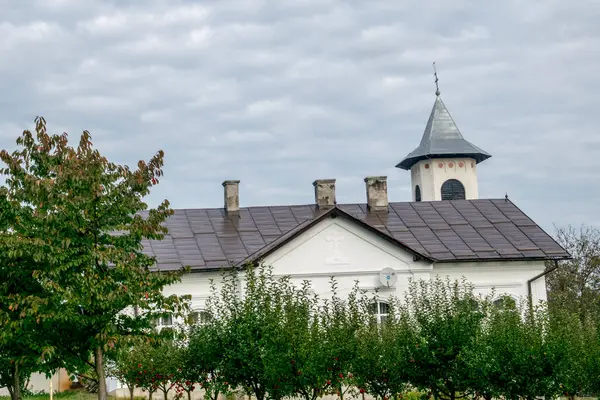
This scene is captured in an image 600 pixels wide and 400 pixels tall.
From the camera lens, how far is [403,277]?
30.7 m

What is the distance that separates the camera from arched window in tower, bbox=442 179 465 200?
46656 millimetres

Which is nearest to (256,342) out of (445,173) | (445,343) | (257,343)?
(257,343)

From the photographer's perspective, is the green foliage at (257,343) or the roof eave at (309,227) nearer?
the green foliage at (257,343)

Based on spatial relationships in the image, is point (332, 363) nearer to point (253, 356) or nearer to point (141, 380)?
point (253, 356)

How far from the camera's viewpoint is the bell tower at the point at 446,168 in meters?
47.0

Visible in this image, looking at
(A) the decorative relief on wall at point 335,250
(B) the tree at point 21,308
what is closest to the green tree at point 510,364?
(B) the tree at point 21,308

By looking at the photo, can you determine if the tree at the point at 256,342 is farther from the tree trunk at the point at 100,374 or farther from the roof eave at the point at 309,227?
the roof eave at the point at 309,227

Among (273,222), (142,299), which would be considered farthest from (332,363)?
(273,222)

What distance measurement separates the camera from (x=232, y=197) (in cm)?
3356

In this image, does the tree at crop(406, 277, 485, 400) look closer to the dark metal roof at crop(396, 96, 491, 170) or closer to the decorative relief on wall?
the decorative relief on wall

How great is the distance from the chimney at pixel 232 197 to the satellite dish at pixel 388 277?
6390 mm

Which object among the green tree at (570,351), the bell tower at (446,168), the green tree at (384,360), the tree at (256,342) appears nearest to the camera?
the tree at (256,342)

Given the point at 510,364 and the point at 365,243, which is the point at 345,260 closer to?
the point at 365,243

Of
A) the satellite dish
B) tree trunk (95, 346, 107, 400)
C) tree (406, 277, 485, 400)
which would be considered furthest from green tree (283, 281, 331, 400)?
the satellite dish
